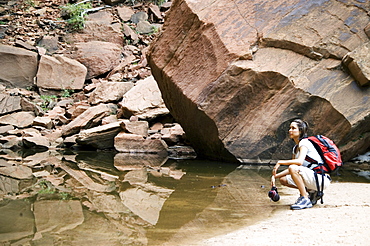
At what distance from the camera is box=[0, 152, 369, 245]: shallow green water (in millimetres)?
3959

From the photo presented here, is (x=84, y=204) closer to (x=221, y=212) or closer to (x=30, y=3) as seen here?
(x=221, y=212)

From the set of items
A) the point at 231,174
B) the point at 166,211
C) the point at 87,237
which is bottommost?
the point at 231,174

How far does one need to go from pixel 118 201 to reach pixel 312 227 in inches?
107

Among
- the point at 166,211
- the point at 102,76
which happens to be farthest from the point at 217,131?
the point at 102,76

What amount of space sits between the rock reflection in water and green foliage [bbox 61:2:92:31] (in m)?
11.0

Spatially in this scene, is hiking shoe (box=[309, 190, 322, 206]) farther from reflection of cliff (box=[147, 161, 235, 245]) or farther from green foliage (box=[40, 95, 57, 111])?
green foliage (box=[40, 95, 57, 111])

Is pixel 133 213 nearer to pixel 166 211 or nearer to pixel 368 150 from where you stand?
pixel 166 211

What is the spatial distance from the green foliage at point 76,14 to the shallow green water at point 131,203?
453 inches

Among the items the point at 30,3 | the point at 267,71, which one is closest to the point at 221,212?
the point at 267,71

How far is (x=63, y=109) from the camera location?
15.6m

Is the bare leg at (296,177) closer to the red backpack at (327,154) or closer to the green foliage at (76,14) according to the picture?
the red backpack at (327,154)

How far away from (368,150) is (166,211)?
6371 millimetres

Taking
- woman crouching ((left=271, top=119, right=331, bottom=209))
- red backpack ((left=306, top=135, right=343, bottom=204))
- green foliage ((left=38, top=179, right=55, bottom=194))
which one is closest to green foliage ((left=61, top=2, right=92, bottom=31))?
green foliage ((left=38, top=179, right=55, bottom=194))

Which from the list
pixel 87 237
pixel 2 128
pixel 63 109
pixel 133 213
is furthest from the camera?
pixel 63 109
